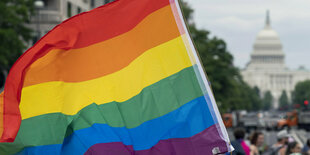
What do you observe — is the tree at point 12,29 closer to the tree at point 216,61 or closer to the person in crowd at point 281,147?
the person in crowd at point 281,147

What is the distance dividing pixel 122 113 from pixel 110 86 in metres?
0.27

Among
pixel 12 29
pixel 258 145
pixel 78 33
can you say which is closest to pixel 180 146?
pixel 78 33

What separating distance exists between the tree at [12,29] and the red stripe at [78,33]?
3218 cm

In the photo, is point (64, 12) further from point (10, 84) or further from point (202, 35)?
point (10, 84)

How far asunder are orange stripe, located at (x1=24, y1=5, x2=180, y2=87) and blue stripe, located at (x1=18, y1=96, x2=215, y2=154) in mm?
487

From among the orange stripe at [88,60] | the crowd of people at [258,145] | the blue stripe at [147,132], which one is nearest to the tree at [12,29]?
the crowd of people at [258,145]

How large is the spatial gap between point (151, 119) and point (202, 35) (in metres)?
70.3

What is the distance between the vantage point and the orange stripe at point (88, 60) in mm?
7246

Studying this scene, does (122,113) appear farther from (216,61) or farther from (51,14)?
(216,61)

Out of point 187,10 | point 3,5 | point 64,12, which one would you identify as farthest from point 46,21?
point 187,10

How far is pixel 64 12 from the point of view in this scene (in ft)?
178

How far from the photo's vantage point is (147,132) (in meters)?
7.01

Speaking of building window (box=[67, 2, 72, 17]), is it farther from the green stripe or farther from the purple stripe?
the purple stripe

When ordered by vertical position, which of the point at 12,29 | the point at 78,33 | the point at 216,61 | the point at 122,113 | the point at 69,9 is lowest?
the point at 216,61
